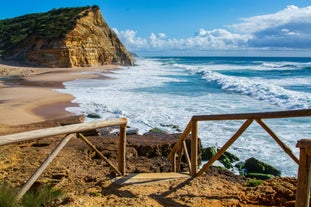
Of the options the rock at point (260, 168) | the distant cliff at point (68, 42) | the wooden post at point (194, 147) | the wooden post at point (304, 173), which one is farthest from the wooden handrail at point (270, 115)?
the distant cliff at point (68, 42)

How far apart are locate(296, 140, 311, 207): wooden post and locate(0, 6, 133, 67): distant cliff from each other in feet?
130

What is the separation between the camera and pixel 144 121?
43.8 ft

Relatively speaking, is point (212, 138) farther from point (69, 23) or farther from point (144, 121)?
point (69, 23)

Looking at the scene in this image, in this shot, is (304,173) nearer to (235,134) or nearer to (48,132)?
(235,134)

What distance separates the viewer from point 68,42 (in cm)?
4138

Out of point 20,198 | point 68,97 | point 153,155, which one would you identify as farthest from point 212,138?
point 68,97

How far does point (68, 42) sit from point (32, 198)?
3928cm

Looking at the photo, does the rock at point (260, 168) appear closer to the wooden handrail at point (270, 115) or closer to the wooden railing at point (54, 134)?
the wooden handrail at point (270, 115)

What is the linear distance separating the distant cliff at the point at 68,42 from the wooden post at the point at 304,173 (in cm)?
3967

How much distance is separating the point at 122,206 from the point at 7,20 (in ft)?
235

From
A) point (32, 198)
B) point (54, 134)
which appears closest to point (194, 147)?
point (54, 134)

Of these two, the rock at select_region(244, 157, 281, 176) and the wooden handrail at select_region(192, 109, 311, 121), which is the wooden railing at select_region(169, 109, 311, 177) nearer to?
the wooden handrail at select_region(192, 109, 311, 121)

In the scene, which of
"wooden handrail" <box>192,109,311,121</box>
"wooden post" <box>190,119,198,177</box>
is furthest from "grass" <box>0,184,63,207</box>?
"wooden handrail" <box>192,109,311,121</box>

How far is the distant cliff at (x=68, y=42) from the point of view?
40.7m
